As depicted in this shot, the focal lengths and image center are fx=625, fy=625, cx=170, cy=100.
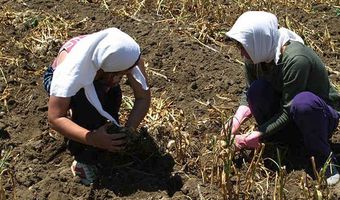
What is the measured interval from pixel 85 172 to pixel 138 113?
1.25ft

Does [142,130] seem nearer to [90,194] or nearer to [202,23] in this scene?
[90,194]

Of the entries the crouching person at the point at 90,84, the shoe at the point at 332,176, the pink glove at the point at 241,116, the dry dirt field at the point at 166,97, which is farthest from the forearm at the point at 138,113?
the shoe at the point at 332,176

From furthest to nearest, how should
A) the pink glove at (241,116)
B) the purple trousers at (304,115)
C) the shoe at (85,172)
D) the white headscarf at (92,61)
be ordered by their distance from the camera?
the pink glove at (241,116)
the shoe at (85,172)
the purple trousers at (304,115)
the white headscarf at (92,61)

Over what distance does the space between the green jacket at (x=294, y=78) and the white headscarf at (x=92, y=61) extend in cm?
70

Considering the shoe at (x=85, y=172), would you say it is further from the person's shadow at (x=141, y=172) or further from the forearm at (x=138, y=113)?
the forearm at (x=138, y=113)

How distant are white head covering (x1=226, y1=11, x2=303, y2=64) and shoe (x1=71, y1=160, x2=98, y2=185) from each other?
2.99ft

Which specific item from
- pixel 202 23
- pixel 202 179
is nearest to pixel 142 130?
pixel 202 179

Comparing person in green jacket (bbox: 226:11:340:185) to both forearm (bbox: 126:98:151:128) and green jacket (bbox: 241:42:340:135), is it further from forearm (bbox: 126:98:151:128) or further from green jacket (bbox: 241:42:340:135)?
forearm (bbox: 126:98:151:128)

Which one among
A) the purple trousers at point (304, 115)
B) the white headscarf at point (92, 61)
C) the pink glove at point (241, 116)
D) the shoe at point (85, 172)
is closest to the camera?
the white headscarf at point (92, 61)

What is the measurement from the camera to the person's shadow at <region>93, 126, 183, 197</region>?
2.95 meters

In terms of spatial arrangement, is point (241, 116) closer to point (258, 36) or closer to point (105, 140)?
point (258, 36)

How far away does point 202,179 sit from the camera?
3.00 meters

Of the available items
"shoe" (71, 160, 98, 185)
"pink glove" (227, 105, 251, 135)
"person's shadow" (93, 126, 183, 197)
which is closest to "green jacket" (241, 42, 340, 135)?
"pink glove" (227, 105, 251, 135)

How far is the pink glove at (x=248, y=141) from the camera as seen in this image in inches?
120
